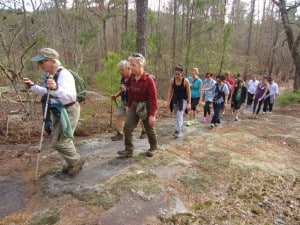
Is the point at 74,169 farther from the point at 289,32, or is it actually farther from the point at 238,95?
the point at 289,32

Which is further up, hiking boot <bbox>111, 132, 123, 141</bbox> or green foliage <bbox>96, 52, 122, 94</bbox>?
green foliage <bbox>96, 52, 122, 94</bbox>

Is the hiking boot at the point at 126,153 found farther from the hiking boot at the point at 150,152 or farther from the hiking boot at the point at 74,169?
the hiking boot at the point at 74,169

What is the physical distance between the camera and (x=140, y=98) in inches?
193

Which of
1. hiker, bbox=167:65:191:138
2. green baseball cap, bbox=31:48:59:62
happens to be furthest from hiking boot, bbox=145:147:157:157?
green baseball cap, bbox=31:48:59:62

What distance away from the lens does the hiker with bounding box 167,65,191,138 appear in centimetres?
661

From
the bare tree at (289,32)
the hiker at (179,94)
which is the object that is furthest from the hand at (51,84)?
the bare tree at (289,32)

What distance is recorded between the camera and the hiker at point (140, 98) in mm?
4719

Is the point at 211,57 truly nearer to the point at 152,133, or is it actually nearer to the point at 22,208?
the point at 152,133

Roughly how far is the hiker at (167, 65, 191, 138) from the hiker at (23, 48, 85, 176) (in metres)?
2.96

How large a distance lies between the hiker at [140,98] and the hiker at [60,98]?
1.04 m

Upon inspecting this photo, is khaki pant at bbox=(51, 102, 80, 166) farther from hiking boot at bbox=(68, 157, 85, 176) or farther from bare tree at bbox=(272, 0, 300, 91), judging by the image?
bare tree at bbox=(272, 0, 300, 91)

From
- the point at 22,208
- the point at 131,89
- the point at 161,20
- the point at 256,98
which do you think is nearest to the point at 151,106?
the point at 131,89

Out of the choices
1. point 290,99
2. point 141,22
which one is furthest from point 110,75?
point 290,99

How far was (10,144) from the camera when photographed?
21.6ft
